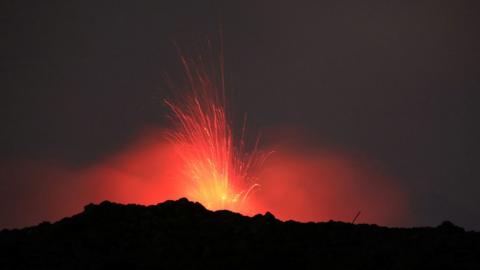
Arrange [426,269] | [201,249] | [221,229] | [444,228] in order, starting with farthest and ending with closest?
1. [444,228]
2. [221,229]
3. [201,249]
4. [426,269]

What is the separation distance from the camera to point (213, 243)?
27.3m

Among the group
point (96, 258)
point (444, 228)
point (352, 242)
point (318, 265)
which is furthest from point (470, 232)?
point (96, 258)

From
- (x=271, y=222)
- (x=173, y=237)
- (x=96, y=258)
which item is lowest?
(x=96, y=258)

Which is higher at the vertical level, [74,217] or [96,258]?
[74,217]

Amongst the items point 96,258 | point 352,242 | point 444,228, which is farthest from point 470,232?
point 96,258

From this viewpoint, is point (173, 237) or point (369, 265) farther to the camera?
point (173, 237)

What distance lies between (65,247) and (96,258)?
2.15 metres

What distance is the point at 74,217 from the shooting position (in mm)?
30438

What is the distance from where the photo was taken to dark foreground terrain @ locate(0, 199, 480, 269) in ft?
84.1

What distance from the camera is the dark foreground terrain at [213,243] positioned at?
25.6 metres

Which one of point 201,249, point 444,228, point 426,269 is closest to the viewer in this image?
point 426,269

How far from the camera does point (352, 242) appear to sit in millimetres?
28484

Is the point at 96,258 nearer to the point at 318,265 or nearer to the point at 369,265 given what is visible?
the point at 318,265

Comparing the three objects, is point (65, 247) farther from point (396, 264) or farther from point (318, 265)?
point (396, 264)
